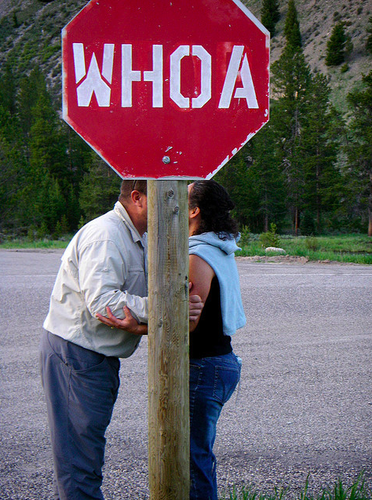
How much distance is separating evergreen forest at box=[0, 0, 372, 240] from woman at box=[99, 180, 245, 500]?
93.0 feet

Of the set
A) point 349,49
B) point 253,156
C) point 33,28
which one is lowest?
point 253,156

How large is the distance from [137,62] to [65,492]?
5.99ft

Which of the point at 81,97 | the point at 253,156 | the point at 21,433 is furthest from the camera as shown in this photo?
the point at 253,156

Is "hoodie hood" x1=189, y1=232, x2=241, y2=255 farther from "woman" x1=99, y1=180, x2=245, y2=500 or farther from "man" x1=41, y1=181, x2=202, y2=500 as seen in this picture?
"man" x1=41, y1=181, x2=202, y2=500

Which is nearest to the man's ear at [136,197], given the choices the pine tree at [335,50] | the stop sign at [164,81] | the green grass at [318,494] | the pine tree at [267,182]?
the stop sign at [164,81]

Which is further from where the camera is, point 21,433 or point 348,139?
point 348,139

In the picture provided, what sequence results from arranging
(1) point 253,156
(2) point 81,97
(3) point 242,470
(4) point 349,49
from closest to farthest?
(2) point 81,97 < (3) point 242,470 < (1) point 253,156 < (4) point 349,49

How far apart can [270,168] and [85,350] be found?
164ft

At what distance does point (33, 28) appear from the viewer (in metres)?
121

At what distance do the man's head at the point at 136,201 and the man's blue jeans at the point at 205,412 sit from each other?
0.72 metres

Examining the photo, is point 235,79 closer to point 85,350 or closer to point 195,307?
point 195,307

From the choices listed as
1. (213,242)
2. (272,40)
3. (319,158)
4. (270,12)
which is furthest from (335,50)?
(213,242)

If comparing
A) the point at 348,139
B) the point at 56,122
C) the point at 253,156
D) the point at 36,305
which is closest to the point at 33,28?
the point at 56,122

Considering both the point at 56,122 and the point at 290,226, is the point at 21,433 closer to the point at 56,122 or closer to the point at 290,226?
the point at 290,226
